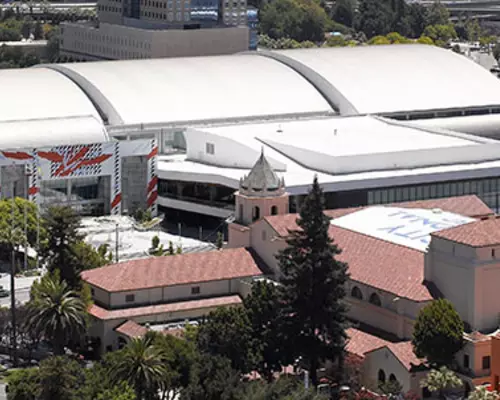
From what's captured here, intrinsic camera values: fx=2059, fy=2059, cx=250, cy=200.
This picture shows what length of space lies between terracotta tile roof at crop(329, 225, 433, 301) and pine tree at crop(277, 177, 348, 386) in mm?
2982

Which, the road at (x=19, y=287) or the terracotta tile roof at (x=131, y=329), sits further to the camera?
the road at (x=19, y=287)

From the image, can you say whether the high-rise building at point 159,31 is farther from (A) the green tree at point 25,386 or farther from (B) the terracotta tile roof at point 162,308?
(A) the green tree at point 25,386

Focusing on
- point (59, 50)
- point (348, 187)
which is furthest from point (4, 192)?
point (59, 50)

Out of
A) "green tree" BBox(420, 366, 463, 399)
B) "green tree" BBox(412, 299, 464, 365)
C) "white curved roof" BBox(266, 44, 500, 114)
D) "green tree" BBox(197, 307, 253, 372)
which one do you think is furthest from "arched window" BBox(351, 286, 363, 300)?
"white curved roof" BBox(266, 44, 500, 114)

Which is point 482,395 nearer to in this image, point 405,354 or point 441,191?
point 405,354

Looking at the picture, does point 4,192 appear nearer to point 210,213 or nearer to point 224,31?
point 210,213

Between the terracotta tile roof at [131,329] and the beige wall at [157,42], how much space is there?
75.7 m

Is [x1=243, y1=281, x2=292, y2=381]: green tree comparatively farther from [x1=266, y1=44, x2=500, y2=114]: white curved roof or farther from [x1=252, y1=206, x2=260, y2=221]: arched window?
[x1=266, y1=44, x2=500, y2=114]: white curved roof

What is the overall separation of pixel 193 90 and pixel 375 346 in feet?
143

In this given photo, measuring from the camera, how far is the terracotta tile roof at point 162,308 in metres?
84.1

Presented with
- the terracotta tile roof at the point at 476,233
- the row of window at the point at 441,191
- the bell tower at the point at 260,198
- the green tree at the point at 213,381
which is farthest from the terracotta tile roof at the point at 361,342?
the row of window at the point at 441,191

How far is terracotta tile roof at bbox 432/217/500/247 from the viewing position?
7844cm

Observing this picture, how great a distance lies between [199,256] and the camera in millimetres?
88062

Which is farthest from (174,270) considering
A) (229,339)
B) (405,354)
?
(405,354)
